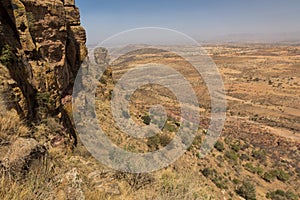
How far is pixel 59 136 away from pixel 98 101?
21.6ft

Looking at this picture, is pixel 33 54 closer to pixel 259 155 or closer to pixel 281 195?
pixel 281 195

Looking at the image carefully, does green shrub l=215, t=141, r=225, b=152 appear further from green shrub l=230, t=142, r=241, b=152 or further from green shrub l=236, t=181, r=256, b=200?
green shrub l=236, t=181, r=256, b=200

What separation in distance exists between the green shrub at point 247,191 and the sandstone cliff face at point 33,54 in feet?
29.8

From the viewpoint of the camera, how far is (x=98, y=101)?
13.7 metres

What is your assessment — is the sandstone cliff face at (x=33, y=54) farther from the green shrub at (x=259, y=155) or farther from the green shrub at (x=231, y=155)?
the green shrub at (x=259, y=155)

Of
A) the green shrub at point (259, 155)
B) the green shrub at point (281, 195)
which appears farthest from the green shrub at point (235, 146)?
the green shrub at point (281, 195)

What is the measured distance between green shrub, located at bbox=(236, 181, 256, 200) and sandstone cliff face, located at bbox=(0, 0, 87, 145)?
907 centimetres

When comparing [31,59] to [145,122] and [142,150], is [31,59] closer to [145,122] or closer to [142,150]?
[142,150]

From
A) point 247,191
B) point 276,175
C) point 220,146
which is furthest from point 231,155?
point 247,191

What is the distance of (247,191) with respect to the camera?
11.7m

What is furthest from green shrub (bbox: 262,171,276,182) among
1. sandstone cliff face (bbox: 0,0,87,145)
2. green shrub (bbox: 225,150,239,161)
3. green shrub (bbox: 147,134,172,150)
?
sandstone cliff face (bbox: 0,0,87,145)

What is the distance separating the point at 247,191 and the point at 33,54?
11257 mm

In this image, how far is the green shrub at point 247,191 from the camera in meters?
11.5

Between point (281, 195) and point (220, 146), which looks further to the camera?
point (220, 146)
